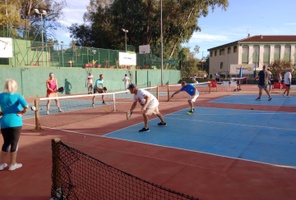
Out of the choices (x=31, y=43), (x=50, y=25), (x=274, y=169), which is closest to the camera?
(x=274, y=169)

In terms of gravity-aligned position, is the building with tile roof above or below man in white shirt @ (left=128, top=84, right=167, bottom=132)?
above

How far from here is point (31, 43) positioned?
24094mm

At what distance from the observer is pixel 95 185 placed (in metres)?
4.30

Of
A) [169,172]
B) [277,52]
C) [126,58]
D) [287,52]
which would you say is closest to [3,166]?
[169,172]

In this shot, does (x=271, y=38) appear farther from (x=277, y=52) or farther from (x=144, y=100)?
(x=144, y=100)

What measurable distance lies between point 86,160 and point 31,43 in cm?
2189

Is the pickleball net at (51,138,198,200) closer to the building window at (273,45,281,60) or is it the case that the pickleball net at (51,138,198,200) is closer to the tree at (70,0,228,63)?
the tree at (70,0,228,63)

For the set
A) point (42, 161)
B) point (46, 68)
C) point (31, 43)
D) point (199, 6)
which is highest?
point (199, 6)

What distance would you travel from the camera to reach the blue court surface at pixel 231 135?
19.5 feet

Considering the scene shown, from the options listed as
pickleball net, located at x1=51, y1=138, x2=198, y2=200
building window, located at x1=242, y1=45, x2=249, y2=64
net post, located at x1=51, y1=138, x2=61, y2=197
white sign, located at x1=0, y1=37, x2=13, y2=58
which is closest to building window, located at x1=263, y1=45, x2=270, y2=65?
building window, located at x1=242, y1=45, x2=249, y2=64

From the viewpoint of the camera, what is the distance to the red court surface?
4.05 m

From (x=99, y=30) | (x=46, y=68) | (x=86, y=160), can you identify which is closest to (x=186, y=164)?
(x=86, y=160)

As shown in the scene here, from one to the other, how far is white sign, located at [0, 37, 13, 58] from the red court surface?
15.0 metres

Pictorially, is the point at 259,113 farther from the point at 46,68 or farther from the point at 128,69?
the point at 128,69
